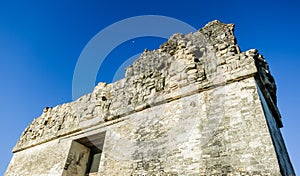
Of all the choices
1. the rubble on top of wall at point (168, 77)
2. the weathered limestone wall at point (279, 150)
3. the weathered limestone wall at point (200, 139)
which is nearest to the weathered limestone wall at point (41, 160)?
the rubble on top of wall at point (168, 77)

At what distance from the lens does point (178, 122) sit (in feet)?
13.4

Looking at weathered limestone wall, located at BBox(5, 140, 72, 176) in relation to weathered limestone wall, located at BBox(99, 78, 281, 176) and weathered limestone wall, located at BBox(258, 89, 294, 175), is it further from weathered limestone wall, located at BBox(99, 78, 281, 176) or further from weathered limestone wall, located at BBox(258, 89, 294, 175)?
weathered limestone wall, located at BBox(258, 89, 294, 175)

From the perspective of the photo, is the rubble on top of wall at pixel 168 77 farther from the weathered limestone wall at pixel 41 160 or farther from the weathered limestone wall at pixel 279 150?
the weathered limestone wall at pixel 279 150

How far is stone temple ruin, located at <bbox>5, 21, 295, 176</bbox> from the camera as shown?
3.23 metres

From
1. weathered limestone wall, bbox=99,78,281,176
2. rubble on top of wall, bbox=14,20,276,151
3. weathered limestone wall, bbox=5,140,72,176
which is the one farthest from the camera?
weathered limestone wall, bbox=5,140,72,176

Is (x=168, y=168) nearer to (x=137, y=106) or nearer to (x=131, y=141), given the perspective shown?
(x=131, y=141)

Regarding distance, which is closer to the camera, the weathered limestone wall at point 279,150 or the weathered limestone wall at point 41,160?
the weathered limestone wall at point 279,150

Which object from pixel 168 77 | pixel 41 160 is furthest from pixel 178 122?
pixel 41 160

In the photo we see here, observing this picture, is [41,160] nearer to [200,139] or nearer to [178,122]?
[178,122]

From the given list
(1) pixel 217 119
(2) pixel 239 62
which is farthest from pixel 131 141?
(2) pixel 239 62

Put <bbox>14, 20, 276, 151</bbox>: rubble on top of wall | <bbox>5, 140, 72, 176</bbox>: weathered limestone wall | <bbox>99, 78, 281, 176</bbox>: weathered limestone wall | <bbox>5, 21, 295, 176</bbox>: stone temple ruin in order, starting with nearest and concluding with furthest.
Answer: <bbox>99, 78, 281, 176</bbox>: weathered limestone wall → <bbox>5, 21, 295, 176</bbox>: stone temple ruin → <bbox>14, 20, 276, 151</bbox>: rubble on top of wall → <bbox>5, 140, 72, 176</bbox>: weathered limestone wall

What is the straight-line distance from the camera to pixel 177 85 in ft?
15.3

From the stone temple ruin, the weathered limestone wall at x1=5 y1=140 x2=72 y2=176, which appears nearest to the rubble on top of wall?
the stone temple ruin

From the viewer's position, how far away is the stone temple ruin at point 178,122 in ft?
10.6
